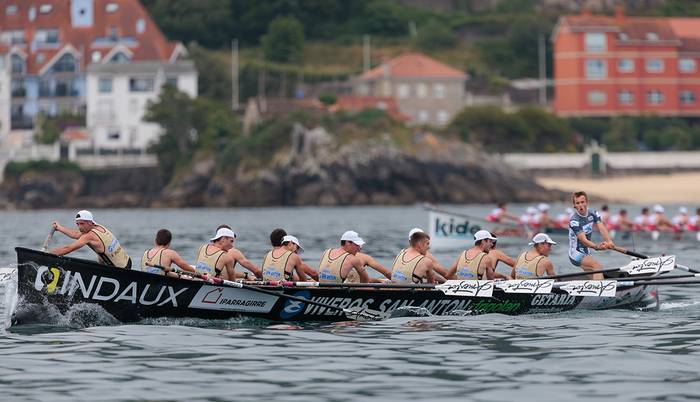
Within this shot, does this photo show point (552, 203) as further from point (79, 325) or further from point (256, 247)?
point (79, 325)

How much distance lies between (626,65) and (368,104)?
914 inches

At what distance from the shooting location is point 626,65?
125m

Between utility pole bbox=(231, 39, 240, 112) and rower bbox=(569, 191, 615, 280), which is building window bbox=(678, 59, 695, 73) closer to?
utility pole bbox=(231, 39, 240, 112)

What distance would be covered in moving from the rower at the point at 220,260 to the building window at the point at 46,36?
371 feet

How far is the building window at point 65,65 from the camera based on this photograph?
13088 cm

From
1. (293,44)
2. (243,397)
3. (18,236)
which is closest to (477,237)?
(243,397)

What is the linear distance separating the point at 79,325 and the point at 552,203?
82.4 m

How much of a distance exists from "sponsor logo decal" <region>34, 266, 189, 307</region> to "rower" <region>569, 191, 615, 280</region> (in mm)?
8314

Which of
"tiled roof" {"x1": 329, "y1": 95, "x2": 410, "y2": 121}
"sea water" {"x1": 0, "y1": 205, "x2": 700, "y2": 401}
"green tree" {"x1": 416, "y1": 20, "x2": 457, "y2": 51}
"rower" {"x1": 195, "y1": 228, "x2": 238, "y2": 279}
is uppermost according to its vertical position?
"green tree" {"x1": 416, "y1": 20, "x2": 457, "y2": 51}

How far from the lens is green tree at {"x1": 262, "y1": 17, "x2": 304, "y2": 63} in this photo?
142 meters

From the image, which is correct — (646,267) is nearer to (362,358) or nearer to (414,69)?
(362,358)

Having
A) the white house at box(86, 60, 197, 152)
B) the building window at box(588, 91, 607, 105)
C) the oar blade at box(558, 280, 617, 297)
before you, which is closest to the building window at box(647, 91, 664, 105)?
the building window at box(588, 91, 607, 105)

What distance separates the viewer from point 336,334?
2422 centimetres

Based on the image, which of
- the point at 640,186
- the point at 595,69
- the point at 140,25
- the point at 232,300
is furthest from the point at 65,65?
the point at 232,300
